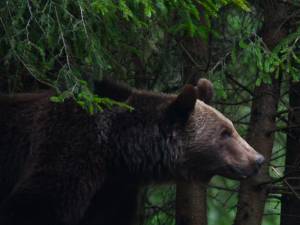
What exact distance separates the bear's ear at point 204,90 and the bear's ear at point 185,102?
0.87 ft

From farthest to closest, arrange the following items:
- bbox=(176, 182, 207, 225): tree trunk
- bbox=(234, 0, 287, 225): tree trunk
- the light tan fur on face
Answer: bbox=(176, 182, 207, 225): tree trunk
bbox=(234, 0, 287, 225): tree trunk
the light tan fur on face

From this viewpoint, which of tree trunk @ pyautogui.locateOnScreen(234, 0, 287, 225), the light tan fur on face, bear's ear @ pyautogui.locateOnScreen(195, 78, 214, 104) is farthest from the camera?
tree trunk @ pyautogui.locateOnScreen(234, 0, 287, 225)

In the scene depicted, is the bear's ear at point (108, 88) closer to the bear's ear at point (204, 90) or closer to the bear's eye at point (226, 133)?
the bear's ear at point (204, 90)

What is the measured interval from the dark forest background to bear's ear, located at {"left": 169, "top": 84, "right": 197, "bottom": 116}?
60cm

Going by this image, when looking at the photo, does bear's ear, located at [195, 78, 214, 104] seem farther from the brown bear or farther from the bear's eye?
the bear's eye

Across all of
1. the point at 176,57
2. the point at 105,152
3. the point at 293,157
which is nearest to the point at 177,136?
the point at 105,152

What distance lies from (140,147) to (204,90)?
77 cm

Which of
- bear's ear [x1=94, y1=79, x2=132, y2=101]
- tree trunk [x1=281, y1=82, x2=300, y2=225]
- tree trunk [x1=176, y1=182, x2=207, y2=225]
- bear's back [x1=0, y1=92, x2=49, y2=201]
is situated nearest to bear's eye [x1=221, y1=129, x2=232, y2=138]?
bear's ear [x1=94, y1=79, x2=132, y2=101]

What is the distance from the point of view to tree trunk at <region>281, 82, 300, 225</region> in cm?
887

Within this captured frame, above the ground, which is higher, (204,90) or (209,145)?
(204,90)

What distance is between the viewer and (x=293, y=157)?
9094mm

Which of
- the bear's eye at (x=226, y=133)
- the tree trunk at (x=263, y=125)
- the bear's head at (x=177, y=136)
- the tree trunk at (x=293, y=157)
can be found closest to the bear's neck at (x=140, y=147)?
the bear's head at (x=177, y=136)

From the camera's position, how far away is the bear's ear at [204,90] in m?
7.66

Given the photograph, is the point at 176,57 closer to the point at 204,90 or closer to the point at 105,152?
the point at 204,90
